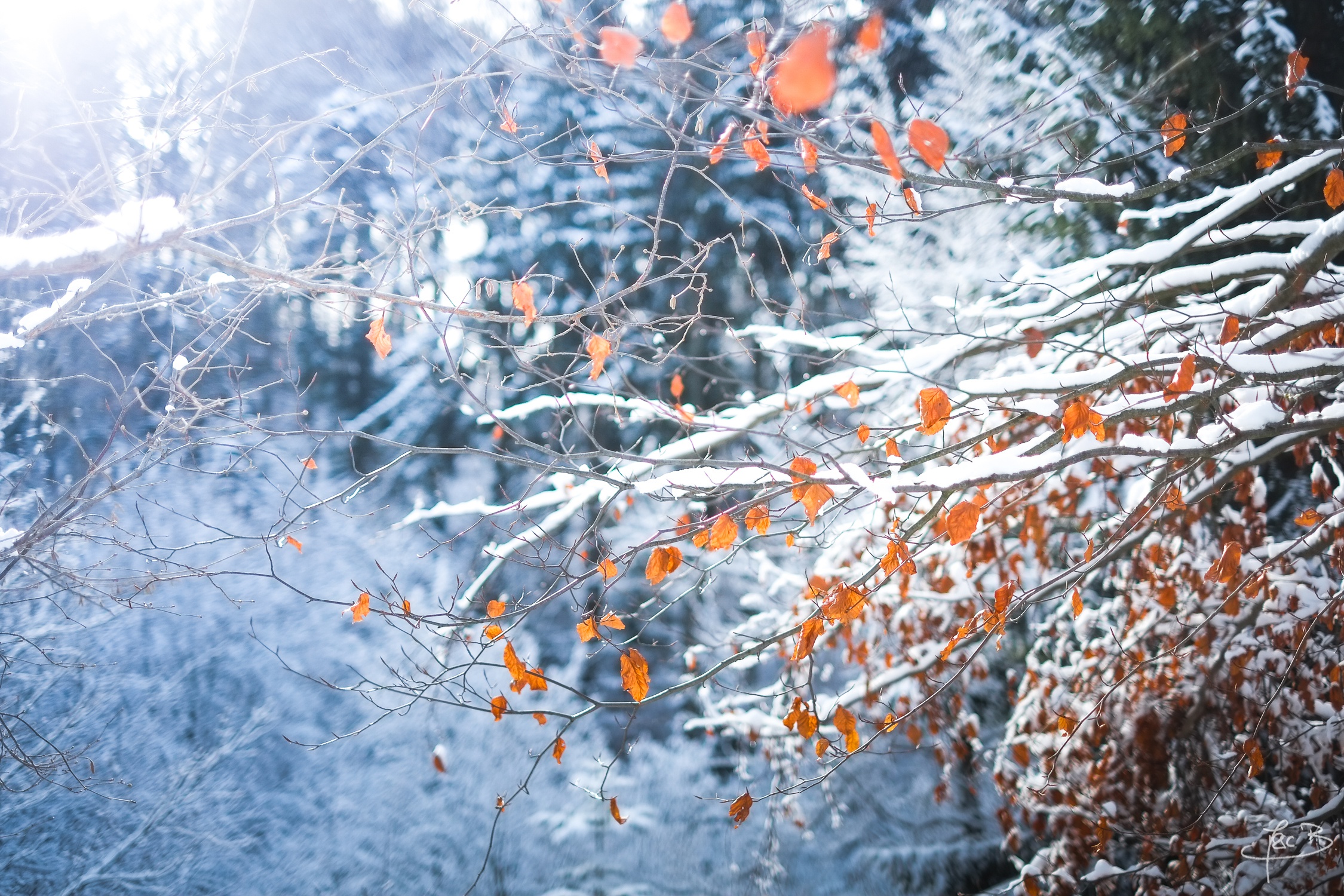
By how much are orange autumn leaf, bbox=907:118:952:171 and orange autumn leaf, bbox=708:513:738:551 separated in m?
0.94

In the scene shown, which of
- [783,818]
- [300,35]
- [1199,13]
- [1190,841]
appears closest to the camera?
[1190,841]

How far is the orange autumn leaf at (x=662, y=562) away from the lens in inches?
82.4

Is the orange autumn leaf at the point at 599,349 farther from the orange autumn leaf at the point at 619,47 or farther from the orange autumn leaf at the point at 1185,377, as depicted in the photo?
the orange autumn leaf at the point at 1185,377

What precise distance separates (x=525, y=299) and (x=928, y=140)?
1.40 meters

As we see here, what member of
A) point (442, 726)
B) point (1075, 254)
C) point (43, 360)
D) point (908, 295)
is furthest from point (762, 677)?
point (43, 360)

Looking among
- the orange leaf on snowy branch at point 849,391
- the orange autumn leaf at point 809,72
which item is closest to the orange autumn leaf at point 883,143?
the orange autumn leaf at point 809,72

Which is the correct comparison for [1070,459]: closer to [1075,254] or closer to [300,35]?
[1075,254]

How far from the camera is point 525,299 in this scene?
251 cm

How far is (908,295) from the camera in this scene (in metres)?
6.09

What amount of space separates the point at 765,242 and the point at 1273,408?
207 inches

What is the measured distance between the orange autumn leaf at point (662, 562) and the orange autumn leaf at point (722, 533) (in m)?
0.11

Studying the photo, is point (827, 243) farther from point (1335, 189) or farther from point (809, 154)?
point (1335, 189)

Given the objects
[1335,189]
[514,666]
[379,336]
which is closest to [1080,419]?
[1335,189]

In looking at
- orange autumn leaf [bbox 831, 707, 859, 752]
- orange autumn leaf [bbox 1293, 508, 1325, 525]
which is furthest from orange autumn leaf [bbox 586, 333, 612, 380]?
orange autumn leaf [bbox 1293, 508, 1325, 525]
